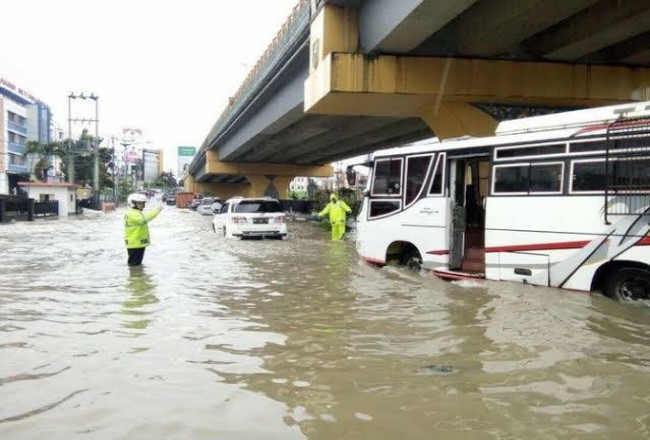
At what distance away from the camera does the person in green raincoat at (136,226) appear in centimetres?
1243

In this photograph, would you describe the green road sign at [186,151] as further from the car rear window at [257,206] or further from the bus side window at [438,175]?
the bus side window at [438,175]

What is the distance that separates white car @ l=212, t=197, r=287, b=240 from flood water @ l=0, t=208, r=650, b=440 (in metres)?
10.6

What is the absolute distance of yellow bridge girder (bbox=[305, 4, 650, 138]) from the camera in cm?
1447

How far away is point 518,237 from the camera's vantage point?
9.48 metres

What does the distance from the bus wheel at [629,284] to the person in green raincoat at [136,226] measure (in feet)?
27.2

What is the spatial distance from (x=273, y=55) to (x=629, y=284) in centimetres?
1578

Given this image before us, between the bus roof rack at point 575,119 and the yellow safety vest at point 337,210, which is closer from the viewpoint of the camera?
the bus roof rack at point 575,119

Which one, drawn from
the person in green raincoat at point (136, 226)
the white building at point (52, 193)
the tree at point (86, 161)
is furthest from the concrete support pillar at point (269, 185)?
the person in green raincoat at point (136, 226)

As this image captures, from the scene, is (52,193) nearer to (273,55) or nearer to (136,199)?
(273,55)

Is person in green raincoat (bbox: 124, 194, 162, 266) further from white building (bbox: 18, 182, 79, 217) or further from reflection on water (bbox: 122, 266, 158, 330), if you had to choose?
white building (bbox: 18, 182, 79, 217)

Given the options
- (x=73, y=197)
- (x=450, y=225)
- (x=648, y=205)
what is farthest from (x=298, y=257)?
(x=73, y=197)

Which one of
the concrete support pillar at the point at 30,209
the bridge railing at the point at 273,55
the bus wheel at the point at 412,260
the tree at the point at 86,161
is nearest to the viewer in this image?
the bus wheel at the point at 412,260

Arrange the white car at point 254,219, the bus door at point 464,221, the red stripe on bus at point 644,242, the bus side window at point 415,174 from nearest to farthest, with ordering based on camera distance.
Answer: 1. the red stripe on bus at point 644,242
2. the bus door at point 464,221
3. the bus side window at point 415,174
4. the white car at point 254,219

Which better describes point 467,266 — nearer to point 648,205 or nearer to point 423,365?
point 648,205
